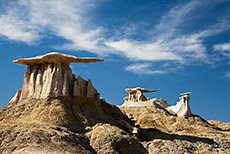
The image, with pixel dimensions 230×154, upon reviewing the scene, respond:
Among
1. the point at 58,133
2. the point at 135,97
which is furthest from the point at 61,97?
the point at 135,97

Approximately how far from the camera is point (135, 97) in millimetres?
57094

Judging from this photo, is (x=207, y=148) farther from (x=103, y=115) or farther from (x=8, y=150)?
(x=8, y=150)

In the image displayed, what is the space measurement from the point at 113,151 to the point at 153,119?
16247 mm

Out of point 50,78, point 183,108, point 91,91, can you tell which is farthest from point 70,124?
point 183,108

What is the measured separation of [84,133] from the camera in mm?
26547

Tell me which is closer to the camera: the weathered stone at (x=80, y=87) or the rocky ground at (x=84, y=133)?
the rocky ground at (x=84, y=133)

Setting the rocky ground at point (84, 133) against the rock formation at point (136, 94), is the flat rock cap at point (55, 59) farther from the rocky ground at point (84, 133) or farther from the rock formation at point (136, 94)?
the rock formation at point (136, 94)

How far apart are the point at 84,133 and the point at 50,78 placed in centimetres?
625

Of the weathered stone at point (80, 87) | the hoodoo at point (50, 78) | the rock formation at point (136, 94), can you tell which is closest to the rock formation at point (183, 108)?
the rock formation at point (136, 94)

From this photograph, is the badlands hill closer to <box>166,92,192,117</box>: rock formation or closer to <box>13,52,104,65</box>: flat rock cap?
<box>13,52,104,65</box>: flat rock cap

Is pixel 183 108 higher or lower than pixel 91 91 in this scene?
higher

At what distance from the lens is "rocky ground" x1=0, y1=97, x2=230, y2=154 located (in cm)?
2095

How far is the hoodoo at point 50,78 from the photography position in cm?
2928

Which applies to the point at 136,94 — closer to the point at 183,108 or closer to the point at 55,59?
the point at 183,108
